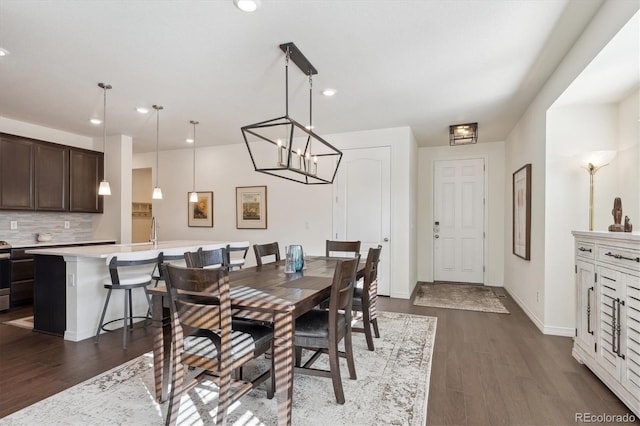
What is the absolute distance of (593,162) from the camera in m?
3.18

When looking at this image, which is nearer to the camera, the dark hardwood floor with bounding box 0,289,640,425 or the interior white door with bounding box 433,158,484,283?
the dark hardwood floor with bounding box 0,289,640,425

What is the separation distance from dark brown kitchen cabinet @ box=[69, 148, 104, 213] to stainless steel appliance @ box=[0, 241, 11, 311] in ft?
3.73

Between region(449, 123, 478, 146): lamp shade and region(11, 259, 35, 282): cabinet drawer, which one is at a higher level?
region(449, 123, 478, 146): lamp shade

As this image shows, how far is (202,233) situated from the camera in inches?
263

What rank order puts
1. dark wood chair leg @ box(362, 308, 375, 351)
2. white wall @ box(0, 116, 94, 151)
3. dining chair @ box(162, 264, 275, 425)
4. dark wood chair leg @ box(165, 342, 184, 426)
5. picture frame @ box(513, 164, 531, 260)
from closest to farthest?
dining chair @ box(162, 264, 275, 425) → dark wood chair leg @ box(165, 342, 184, 426) → dark wood chair leg @ box(362, 308, 375, 351) → picture frame @ box(513, 164, 531, 260) → white wall @ box(0, 116, 94, 151)

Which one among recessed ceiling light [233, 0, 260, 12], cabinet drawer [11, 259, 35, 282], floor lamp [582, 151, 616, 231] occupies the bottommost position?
cabinet drawer [11, 259, 35, 282]

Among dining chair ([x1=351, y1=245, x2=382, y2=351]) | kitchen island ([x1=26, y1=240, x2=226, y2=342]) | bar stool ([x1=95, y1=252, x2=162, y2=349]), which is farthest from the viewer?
kitchen island ([x1=26, y1=240, x2=226, y2=342])

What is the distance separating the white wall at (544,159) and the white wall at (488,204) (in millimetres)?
1117

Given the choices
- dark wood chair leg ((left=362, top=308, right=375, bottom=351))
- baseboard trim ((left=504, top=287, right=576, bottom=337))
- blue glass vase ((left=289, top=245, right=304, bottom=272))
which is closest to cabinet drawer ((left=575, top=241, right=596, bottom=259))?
baseboard trim ((left=504, top=287, right=576, bottom=337))

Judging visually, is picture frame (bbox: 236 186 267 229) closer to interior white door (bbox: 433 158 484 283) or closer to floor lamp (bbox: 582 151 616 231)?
interior white door (bbox: 433 158 484 283)

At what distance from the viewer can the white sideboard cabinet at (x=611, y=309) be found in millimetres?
2031

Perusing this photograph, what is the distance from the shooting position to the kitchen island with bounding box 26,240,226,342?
3373mm

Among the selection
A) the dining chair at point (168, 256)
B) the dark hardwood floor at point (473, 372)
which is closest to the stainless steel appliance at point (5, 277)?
the dark hardwood floor at point (473, 372)

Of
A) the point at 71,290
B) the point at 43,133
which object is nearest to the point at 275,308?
the point at 71,290
